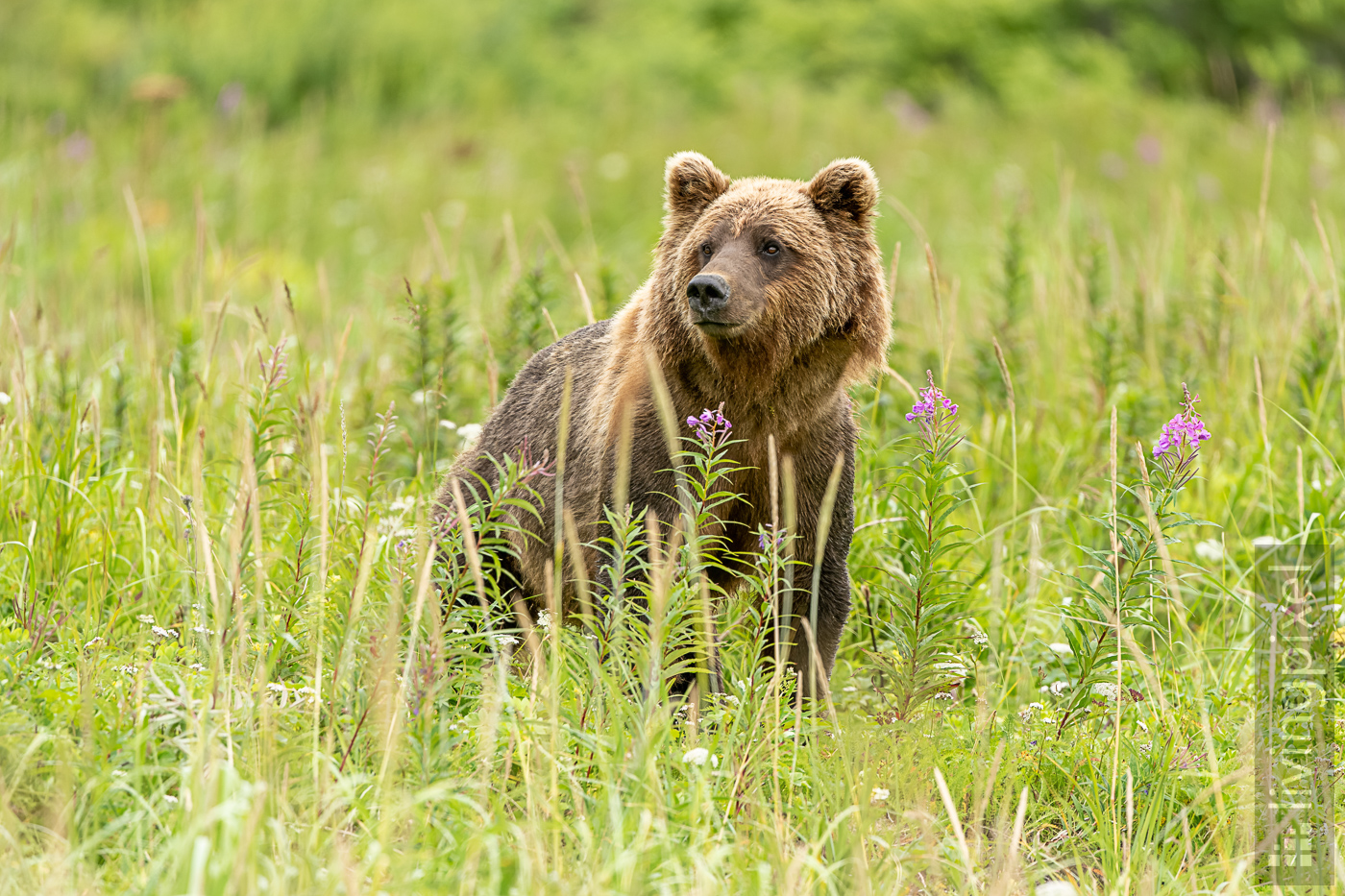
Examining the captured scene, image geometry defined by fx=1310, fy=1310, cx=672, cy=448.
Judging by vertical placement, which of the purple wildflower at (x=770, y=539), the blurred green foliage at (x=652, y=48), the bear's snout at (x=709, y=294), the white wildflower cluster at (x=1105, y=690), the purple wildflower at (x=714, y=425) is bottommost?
the white wildflower cluster at (x=1105, y=690)

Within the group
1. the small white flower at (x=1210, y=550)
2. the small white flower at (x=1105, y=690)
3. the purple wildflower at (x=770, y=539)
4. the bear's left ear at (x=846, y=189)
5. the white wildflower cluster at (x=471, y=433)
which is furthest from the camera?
the white wildflower cluster at (x=471, y=433)

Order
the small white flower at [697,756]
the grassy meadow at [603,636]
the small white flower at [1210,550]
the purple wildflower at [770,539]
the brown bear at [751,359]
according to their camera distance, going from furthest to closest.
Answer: the small white flower at [1210,550], the brown bear at [751,359], the purple wildflower at [770,539], the small white flower at [697,756], the grassy meadow at [603,636]

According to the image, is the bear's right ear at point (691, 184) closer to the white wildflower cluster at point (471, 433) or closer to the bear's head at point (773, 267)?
the bear's head at point (773, 267)

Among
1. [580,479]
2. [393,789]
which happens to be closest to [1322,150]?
[580,479]

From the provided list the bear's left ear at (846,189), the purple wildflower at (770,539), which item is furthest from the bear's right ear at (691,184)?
the purple wildflower at (770,539)

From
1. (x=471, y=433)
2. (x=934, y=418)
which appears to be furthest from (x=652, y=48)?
(x=934, y=418)

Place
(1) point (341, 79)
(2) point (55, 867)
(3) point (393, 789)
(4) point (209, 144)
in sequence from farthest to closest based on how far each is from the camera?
(1) point (341, 79), (4) point (209, 144), (3) point (393, 789), (2) point (55, 867)

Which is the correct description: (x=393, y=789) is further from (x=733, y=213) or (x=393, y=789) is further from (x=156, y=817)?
(x=733, y=213)

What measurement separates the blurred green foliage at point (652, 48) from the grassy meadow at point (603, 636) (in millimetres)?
6458

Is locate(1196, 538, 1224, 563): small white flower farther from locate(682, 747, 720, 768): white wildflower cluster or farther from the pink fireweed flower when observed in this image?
locate(682, 747, 720, 768): white wildflower cluster

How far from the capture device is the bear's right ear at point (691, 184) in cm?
380

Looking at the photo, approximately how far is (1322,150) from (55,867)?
1199cm

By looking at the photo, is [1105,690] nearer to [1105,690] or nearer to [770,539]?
[1105,690]

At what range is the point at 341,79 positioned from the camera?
13.2 metres
